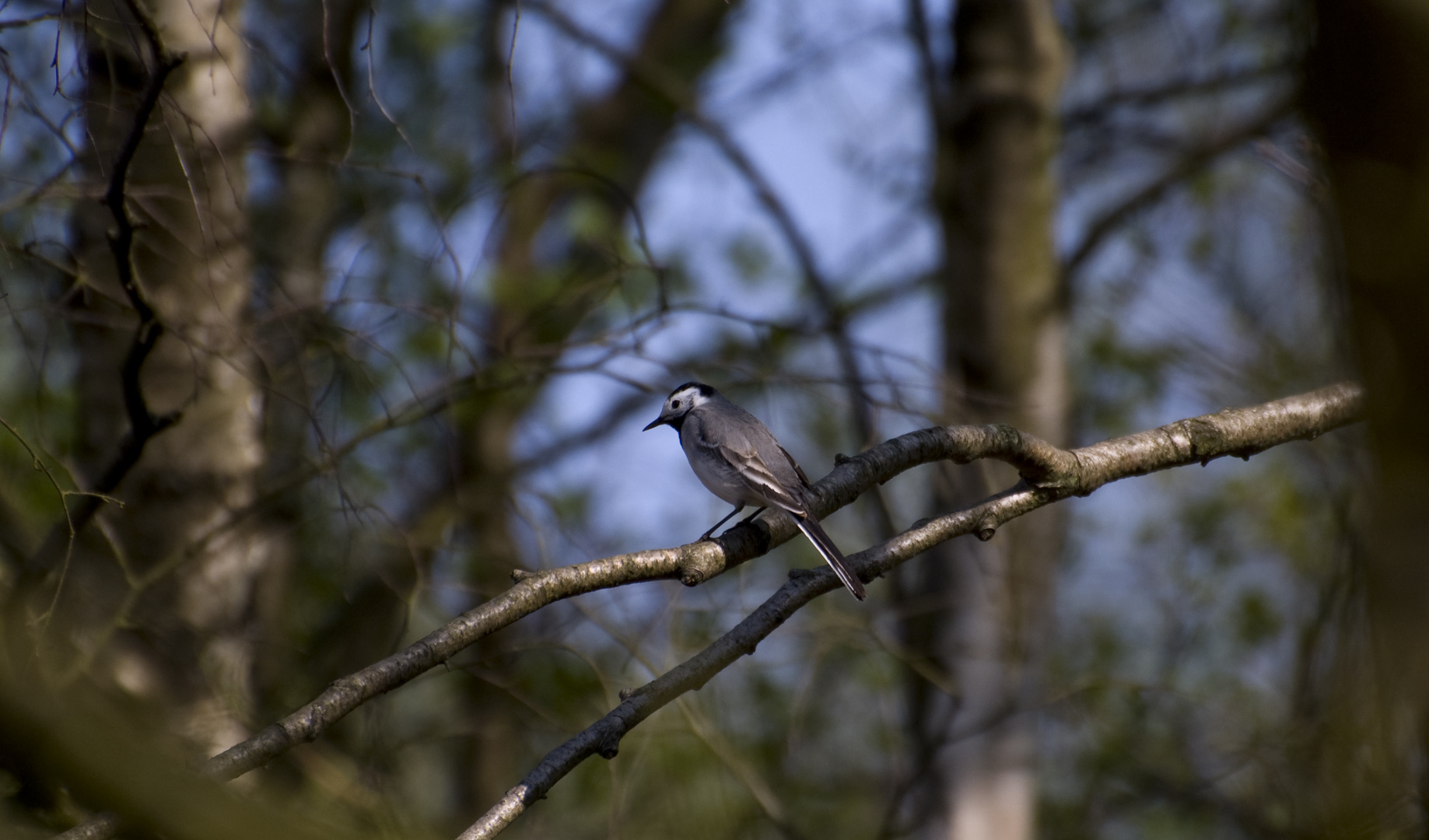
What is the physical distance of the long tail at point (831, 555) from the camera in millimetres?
3018

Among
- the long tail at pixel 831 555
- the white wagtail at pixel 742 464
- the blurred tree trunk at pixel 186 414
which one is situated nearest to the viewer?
the long tail at pixel 831 555

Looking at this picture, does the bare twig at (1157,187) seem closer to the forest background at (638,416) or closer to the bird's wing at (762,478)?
the forest background at (638,416)

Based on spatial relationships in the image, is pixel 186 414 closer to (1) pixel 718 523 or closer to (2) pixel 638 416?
(1) pixel 718 523

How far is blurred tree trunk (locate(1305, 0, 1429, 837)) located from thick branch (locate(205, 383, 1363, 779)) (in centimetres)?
117

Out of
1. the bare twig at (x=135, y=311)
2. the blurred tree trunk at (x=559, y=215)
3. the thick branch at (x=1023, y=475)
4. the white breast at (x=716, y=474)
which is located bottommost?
the thick branch at (x=1023, y=475)

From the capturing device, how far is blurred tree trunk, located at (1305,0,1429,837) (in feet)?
3.97

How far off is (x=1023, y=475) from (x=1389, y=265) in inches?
76.4

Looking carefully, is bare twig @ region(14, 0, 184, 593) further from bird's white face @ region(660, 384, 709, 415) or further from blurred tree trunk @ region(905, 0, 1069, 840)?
blurred tree trunk @ region(905, 0, 1069, 840)

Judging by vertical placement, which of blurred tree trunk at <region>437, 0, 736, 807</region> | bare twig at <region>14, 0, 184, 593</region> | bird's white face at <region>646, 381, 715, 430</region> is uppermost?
blurred tree trunk at <region>437, 0, 736, 807</region>

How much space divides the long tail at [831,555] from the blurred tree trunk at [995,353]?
2467 millimetres

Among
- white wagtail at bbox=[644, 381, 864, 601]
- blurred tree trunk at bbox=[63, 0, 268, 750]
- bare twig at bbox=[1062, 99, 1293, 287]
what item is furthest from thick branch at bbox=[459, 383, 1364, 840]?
bare twig at bbox=[1062, 99, 1293, 287]

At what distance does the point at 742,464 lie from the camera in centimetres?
439

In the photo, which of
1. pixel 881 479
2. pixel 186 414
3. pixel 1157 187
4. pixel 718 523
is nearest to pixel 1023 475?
pixel 881 479

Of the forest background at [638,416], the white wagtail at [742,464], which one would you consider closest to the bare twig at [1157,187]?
the forest background at [638,416]
